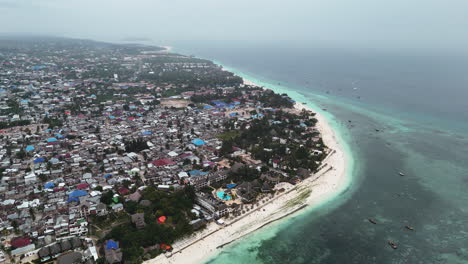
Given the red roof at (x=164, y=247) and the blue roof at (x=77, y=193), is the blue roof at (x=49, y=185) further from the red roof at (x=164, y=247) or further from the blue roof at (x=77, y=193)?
the red roof at (x=164, y=247)

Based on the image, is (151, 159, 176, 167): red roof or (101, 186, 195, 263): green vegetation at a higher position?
(151, 159, 176, 167): red roof

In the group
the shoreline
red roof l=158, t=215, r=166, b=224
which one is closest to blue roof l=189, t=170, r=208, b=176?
the shoreline

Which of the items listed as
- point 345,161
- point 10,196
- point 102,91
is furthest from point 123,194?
point 102,91

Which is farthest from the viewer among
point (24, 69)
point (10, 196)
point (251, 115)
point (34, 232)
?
point (24, 69)

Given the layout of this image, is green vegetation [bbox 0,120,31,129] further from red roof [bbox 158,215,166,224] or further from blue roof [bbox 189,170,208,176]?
red roof [bbox 158,215,166,224]

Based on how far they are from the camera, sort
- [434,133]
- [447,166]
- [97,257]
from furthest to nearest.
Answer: [434,133] → [447,166] → [97,257]

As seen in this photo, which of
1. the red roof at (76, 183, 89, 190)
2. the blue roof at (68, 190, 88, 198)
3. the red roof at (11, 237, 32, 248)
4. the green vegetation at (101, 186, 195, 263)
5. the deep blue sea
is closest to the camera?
the red roof at (11, 237, 32, 248)

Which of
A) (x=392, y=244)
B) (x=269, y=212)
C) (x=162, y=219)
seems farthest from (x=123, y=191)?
(x=392, y=244)

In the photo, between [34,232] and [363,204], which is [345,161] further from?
[34,232]
